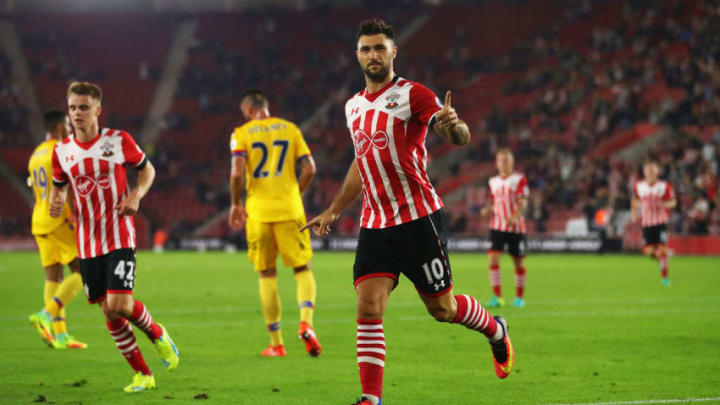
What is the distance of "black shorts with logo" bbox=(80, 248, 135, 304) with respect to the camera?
23.6 feet

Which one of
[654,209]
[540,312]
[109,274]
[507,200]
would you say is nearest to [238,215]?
[109,274]

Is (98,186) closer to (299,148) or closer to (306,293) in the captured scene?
(299,148)

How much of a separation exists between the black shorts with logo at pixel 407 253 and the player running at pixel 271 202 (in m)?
3.28

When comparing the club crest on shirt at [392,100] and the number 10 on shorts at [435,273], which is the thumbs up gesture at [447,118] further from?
the number 10 on shorts at [435,273]

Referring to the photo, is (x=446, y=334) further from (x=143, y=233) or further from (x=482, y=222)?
(x=143, y=233)

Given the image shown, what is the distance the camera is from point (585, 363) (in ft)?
27.3

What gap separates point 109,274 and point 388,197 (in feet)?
8.23

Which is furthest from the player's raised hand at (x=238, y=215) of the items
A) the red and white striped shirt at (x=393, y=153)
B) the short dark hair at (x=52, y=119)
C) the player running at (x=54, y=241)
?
the red and white striped shirt at (x=393, y=153)

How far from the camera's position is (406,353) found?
9.11m

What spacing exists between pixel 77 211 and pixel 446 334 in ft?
15.3

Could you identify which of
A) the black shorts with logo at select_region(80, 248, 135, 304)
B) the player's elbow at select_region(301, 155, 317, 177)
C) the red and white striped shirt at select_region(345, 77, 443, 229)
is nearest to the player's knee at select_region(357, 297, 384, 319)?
the red and white striped shirt at select_region(345, 77, 443, 229)

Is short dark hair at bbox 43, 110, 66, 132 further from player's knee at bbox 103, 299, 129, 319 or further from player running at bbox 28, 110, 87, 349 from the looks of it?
player's knee at bbox 103, 299, 129, 319

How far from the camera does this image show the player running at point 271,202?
9219 millimetres

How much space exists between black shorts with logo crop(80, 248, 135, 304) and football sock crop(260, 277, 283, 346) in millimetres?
2057
